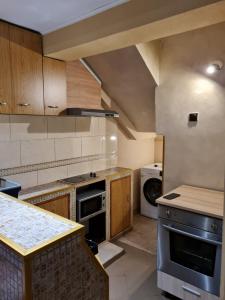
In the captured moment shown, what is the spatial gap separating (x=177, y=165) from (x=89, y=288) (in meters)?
1.95

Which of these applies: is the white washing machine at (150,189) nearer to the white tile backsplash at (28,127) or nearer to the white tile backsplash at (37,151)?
the white tile backsplash at (37,151)

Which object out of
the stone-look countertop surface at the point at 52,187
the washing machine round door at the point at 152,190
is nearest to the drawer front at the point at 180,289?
the stone-look countertop surface at the point at 52,187

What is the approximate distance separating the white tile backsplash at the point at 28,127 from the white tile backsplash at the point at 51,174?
1.33ft

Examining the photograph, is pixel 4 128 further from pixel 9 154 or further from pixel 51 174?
pixel 51 174

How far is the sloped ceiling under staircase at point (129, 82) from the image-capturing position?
8.21ft

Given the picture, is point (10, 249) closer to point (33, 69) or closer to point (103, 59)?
point (33, 69)

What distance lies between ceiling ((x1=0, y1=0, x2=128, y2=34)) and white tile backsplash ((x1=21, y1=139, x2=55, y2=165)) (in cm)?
116

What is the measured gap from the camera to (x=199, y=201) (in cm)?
202

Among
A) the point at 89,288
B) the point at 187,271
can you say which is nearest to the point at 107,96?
the point at 187,271

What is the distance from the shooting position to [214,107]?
229 cm

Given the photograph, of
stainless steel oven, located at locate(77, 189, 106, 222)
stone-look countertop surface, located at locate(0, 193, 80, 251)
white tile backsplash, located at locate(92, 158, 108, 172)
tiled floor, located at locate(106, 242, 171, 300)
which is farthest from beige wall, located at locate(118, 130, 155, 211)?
stone-look countertop surface, located at locate(0, 193, 80, 251)

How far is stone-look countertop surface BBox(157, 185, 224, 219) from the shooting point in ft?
5.93

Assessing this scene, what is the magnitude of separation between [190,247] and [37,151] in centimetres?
183

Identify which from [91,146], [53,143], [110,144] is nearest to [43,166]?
[53,143]
